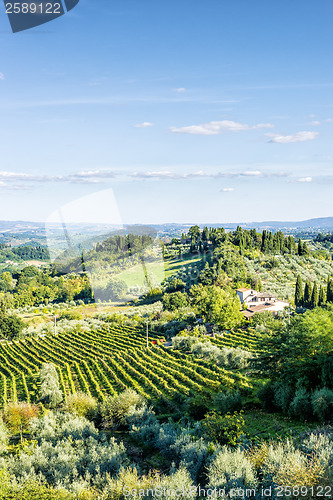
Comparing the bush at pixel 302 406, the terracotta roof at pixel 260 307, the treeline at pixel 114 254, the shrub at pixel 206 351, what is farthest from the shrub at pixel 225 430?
the terracotta roof at pixel 260 307

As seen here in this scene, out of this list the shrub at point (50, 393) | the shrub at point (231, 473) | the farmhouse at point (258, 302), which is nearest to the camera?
the shrub at point (231, 473)

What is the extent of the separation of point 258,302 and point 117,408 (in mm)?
43491

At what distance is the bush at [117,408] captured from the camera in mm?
21000

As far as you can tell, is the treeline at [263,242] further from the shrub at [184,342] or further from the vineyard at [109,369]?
the shrub at [184,342]

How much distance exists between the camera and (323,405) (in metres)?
16.3

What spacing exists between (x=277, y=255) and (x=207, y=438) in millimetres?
77446

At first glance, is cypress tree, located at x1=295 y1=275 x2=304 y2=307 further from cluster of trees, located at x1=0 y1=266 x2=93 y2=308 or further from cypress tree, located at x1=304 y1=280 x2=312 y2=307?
cluster of trees, located at x1=0 y1=266 x2=93 y2=308

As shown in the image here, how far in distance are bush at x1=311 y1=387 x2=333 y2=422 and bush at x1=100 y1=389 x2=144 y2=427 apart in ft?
30.0

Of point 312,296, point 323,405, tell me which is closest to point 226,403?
point 323,405

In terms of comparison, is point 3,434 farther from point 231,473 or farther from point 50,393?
point 231,473

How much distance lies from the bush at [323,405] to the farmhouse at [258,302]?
126 ft

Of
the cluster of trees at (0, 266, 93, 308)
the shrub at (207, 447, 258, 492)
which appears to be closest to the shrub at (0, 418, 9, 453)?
the shrub at (207, 447, 258, 492)

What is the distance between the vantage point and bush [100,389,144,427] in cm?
2100

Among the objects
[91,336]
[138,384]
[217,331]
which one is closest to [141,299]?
[91,336]
